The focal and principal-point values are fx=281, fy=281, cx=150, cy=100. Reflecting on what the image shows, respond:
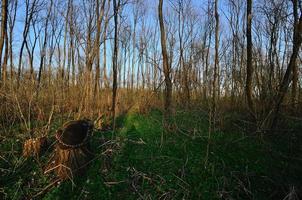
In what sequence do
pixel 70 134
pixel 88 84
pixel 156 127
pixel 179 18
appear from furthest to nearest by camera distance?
pixel 179 18, pixel 88 84, pixel 156 127, pixel 70 134

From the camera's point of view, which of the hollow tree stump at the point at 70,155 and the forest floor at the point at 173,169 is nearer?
the forest floor at the point at 173,169

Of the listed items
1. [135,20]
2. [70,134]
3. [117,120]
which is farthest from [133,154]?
[135,20]

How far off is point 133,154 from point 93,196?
1.58m

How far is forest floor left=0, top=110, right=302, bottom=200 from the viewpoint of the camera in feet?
15.5

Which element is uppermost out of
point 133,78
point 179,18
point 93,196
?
point 179,18

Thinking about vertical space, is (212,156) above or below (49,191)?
above

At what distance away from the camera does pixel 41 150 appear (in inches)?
237

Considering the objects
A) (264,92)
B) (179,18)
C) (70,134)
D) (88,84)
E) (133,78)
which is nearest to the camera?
(70,134)

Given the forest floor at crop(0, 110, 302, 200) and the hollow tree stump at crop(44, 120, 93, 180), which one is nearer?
the forest floor at crop(0, 110, 302, 200)

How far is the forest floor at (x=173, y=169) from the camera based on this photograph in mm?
4727

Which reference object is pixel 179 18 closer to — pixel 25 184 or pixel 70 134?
pixel 70 134

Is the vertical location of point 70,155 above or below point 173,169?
above

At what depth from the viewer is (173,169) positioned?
532 centimetres

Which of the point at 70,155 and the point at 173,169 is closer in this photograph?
the point at 70,155
